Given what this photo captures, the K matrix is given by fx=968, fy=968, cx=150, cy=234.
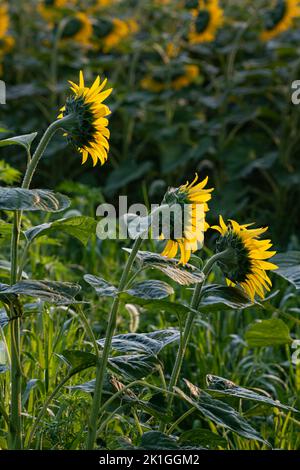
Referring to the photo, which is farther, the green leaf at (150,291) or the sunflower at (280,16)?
the sunflower at (280,16)

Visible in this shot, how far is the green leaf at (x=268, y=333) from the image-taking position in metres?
1.84

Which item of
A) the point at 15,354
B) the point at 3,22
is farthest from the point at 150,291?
the point at 3,22

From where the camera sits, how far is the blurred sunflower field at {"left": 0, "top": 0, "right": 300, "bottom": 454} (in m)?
1.54

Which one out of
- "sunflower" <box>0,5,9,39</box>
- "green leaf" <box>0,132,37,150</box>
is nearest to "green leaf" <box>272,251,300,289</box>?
"green leaf" <box>0,132,37,150</box>

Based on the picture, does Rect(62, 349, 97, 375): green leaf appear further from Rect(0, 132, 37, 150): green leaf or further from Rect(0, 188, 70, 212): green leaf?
Rect(0, 132, 37, 150): green leaf

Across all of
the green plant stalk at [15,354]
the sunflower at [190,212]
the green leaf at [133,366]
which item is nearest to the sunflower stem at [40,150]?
the green plant stalk at [15,354]

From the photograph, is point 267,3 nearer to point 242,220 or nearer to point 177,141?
point 177,141

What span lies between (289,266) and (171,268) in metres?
0.46

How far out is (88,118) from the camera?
63.0 inches

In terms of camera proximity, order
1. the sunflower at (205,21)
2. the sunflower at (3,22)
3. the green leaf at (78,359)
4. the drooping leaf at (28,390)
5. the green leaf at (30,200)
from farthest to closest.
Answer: the sunflower at (3,22), the sunflower at (205,21), the drooping leaf at (28,390), the green leaf at (78,359), the green leaf at (30,200)

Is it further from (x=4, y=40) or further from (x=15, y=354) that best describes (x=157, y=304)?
(x=4, y=40)

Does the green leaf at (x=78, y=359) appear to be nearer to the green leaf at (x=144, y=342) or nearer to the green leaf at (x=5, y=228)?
the green leaf at (x=144, y=342)

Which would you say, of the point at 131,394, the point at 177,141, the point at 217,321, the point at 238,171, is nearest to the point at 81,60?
A: the point at 177,141

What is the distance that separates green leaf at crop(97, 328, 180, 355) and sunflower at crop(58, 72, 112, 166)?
1.04 ft
